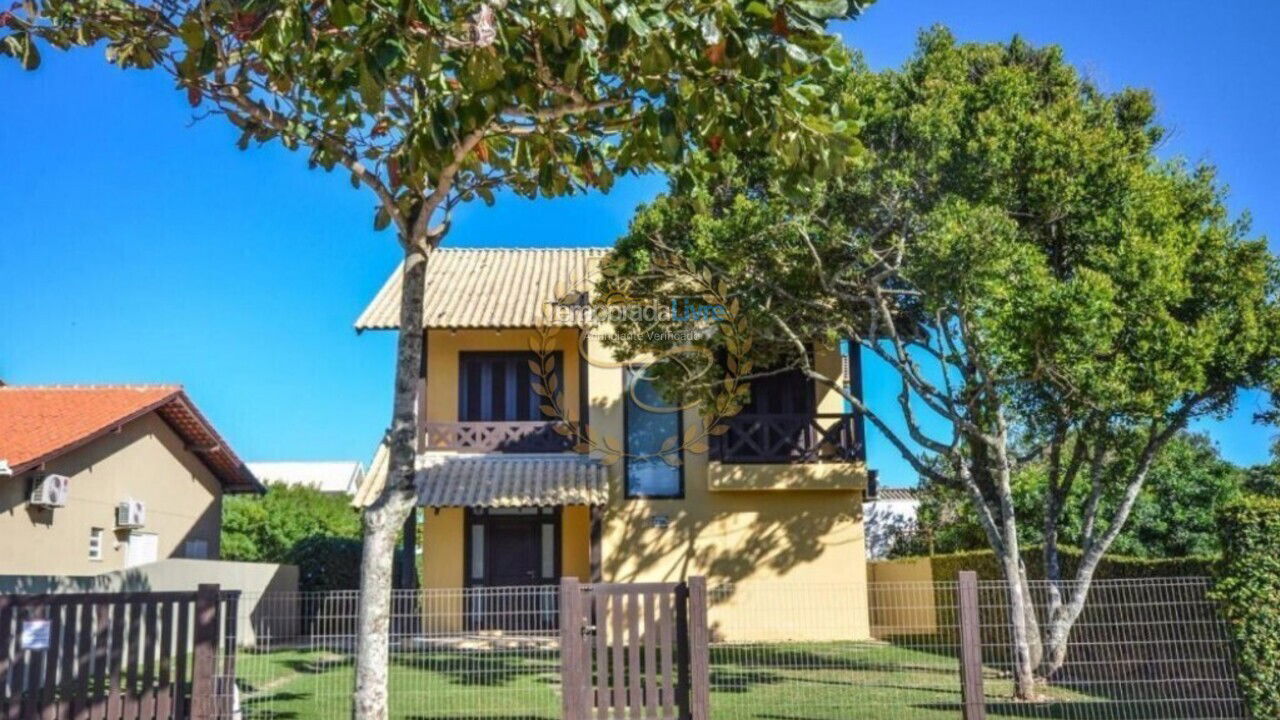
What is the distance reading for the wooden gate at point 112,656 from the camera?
8.80m

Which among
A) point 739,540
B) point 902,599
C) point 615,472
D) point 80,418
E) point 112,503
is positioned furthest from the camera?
point 615,472

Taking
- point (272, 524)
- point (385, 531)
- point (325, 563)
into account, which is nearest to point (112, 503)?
point (325, 563)

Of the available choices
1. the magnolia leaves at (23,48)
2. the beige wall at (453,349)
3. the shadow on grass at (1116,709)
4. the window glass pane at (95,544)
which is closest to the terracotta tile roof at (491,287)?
the beige wall at (453,349)

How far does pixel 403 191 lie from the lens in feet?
30.9

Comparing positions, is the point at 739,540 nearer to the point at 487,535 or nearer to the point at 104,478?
the point at 487,535

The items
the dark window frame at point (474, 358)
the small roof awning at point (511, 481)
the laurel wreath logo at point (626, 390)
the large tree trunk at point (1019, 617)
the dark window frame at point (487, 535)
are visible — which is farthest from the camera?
the dark window frame at point (474, 358)

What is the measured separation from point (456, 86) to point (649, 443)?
14.1 meters

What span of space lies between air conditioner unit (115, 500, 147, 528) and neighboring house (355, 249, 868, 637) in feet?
16.0

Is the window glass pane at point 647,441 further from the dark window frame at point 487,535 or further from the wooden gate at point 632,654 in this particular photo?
the wooden gate at point 632,654

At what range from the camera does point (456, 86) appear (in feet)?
25.1

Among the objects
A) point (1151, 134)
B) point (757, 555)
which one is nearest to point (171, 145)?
point (757, 555)

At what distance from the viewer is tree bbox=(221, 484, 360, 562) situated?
96.6 feet

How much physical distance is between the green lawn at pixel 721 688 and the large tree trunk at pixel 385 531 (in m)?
2.09

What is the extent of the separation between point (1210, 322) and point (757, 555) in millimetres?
10624
